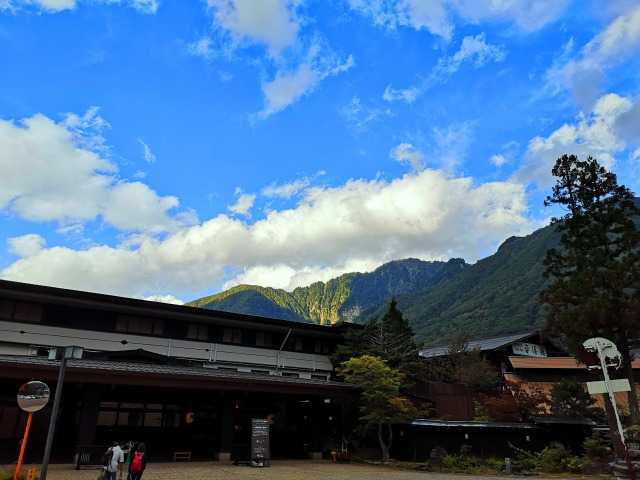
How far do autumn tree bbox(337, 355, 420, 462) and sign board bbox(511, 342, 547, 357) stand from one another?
53.6 feet

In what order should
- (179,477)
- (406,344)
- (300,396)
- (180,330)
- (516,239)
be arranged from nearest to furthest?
(179,477), (300,396), (180,330), (406,344), (516,239)

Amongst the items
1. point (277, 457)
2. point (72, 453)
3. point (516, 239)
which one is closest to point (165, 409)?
point (72, 453)

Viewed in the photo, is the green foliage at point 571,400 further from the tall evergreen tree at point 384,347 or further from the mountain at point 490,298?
the mountain at point 490,298

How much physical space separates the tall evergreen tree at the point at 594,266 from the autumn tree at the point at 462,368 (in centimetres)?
882

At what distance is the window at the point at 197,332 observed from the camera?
25.2m

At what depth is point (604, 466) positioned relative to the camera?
17.9 metres

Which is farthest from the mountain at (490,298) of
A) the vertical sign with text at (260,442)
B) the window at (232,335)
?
the vertical sign with text at (260,442)

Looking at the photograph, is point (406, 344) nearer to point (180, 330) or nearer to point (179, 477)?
point (180, 330)

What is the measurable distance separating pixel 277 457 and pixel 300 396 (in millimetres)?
3415

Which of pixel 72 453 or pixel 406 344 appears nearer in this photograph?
pixel 72 453

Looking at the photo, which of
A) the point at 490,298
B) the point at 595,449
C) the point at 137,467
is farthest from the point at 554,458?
the point at 490,298

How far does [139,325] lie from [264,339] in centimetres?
755

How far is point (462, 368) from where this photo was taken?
30125mm

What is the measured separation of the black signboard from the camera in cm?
1898
